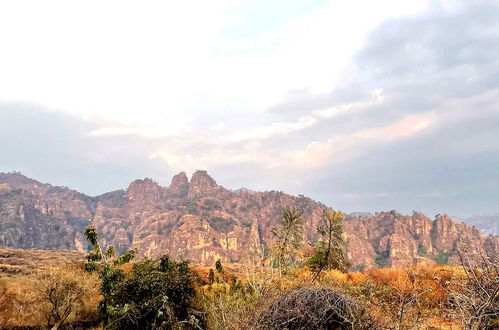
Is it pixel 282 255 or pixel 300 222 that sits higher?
pixel 300 222

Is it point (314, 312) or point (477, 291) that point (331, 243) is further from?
point (477, 291)

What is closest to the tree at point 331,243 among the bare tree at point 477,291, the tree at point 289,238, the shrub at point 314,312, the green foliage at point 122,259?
the tree at point 289,238

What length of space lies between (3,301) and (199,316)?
16.8m

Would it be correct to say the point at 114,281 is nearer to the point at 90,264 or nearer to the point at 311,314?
the point at 90,264

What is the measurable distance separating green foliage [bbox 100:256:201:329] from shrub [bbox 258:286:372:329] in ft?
42.6

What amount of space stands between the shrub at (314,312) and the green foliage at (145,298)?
12975 mm

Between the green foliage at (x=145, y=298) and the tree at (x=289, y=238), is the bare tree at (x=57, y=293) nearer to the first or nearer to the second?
the green foliage at (x=145, y=298)

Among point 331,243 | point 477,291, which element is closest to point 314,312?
point 477,291

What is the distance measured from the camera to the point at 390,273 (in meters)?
53.8

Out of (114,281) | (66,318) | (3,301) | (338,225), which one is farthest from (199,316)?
(338,225)

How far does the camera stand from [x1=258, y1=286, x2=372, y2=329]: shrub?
12711 mm

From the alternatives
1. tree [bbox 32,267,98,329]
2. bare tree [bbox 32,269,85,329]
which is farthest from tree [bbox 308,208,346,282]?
bare tree [bbox 32,269,85,329]

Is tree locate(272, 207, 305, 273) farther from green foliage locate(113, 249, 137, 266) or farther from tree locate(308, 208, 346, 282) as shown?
green foliage locate(113, 249, 137, 266)

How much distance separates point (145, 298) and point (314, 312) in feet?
57.5
